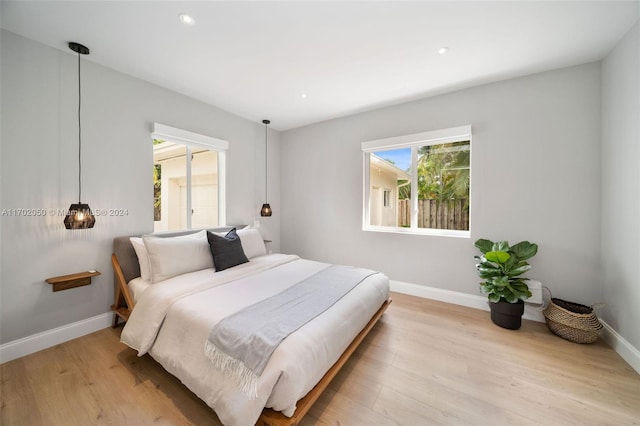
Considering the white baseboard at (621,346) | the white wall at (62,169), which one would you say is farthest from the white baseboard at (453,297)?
the white wall at (62,169)

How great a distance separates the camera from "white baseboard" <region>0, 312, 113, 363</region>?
1.91 meters

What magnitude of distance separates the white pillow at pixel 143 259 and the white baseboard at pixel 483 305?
3.03m

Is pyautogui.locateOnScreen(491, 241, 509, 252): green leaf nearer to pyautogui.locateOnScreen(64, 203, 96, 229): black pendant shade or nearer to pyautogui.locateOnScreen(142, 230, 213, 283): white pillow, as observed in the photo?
pyautogui.locateOnScreen(142, 230, 213, 283): white pillow

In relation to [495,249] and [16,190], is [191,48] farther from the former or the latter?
[495,249]

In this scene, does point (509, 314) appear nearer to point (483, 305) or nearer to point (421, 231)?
point (483, 305)

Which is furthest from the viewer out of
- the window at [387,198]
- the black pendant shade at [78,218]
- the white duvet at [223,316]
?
the window at [387,198]

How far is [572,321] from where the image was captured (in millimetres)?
2146

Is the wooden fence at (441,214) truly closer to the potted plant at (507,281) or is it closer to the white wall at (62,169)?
the potted plant at (507,281)

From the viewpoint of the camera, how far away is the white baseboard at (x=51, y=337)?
1907 mm

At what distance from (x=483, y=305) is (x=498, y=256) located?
33.8 inches

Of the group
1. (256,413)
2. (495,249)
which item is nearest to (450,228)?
(495,249)

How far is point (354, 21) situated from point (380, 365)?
275 centimetres

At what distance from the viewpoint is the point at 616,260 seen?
6.88 ft

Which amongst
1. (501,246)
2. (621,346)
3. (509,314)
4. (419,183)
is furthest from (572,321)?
(419,183)
